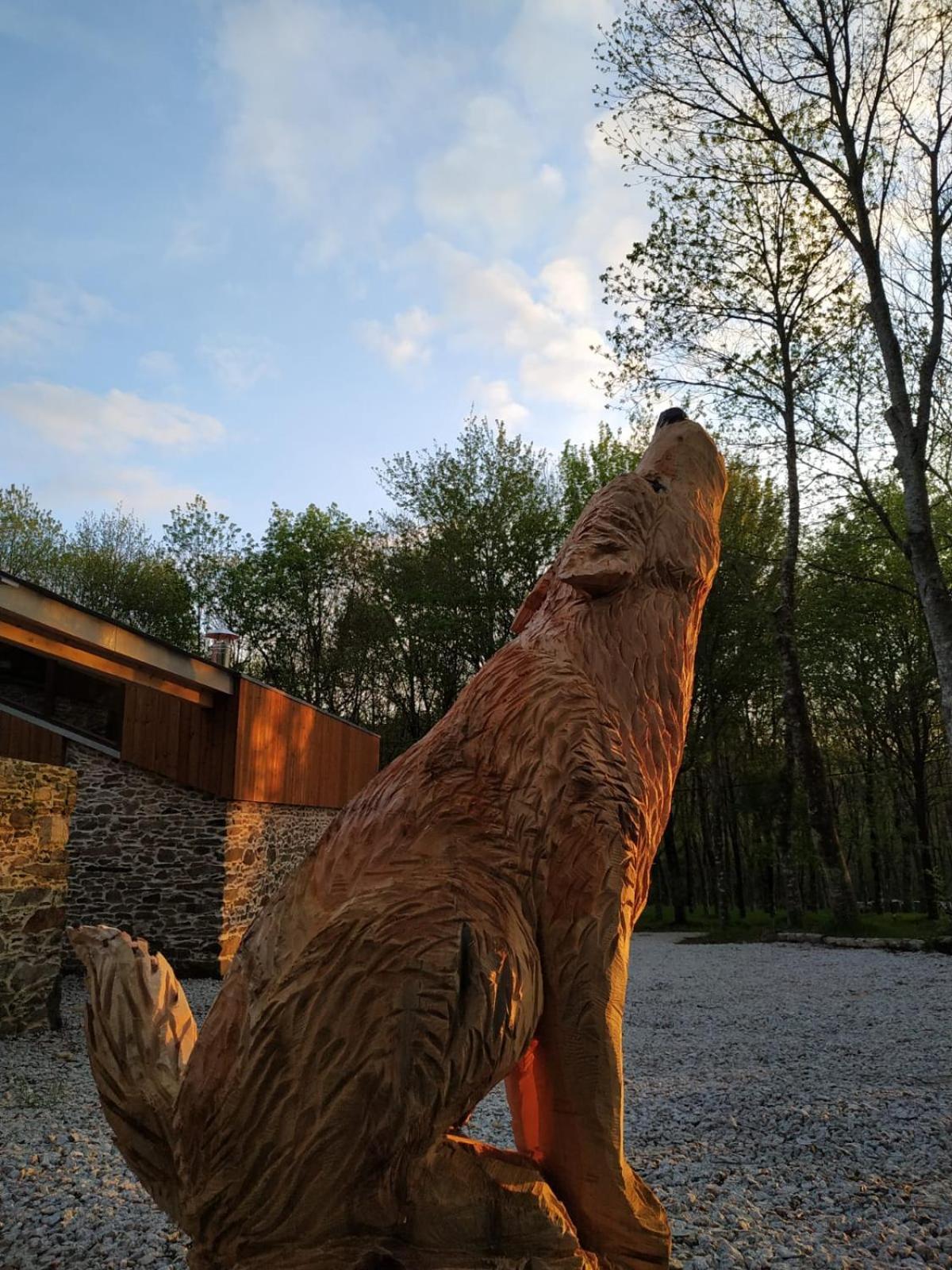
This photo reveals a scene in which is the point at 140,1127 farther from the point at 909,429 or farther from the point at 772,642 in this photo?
the point at 772,642

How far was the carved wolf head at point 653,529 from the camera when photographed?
2.10 meters

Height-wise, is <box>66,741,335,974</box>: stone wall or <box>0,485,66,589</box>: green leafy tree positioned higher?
<box>0,485,66,589</box>: green leafy tree

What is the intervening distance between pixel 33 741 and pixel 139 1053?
471 inches

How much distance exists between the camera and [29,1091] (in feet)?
19.3

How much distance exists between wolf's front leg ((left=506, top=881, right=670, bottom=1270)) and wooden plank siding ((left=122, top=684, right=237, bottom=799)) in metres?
10.6

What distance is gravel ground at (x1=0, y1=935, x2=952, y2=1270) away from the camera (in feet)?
10.9

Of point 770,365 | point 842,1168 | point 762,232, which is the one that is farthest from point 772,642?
point 842,1168

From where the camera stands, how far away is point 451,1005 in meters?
1.35

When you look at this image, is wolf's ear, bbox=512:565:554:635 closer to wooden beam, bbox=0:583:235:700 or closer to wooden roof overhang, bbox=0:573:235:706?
wooden roof overhang, bbox=0:573:235:706

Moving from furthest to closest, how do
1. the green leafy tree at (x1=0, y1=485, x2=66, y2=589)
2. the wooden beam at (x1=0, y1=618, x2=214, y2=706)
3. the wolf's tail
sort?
the green leafy tree at (x1=0, y1=485, x2=66, y2=589) < the wooden beam at (x1=0, y1=618, x2=214, y2=706) < the wolf's tail

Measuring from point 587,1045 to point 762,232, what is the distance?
56.0 feet

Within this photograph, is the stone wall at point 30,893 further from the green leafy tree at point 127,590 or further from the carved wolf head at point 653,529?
the green leafy tree at point 127,590

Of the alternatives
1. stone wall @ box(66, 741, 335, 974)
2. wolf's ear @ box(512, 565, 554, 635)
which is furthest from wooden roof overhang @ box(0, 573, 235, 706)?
wolf's ear @ box(512, 565, 554, 635)

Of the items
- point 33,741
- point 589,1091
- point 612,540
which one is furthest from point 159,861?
point 589,1091
